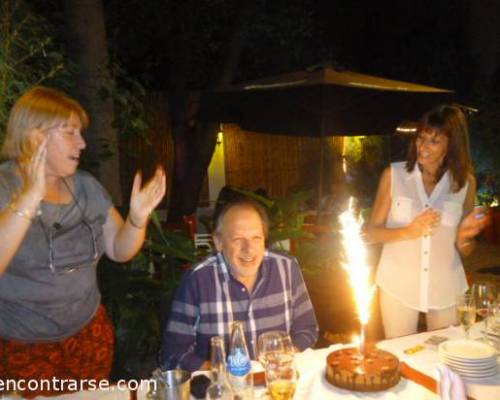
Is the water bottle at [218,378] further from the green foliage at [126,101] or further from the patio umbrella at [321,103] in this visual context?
the patio umbrella at [321,103]

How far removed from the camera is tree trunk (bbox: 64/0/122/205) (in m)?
4.66

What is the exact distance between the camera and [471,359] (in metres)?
2.13

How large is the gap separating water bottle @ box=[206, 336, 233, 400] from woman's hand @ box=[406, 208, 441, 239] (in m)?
1.60

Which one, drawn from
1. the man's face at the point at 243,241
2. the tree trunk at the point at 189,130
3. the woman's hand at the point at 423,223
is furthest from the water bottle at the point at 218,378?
the tree trunk at the point at 189,130

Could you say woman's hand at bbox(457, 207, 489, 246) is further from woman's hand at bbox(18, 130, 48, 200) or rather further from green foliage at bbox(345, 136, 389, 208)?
green foliage at bbox(345, 136, 389, 208)

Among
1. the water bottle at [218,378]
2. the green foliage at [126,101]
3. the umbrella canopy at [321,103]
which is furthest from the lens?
the umbrella canopy at [321,103]

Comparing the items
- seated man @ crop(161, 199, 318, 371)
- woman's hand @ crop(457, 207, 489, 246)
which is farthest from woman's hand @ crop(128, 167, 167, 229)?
woman's hand @ crop(457, 207, 489, 246)

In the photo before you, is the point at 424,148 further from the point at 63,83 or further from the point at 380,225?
the point at 63,83

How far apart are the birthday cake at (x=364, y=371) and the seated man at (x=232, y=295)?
2.02ft

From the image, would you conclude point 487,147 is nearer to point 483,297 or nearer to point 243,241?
point 483,297

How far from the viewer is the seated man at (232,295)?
2.61 metres

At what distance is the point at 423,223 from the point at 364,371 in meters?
1.32

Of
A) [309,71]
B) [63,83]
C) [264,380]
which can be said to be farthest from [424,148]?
[63,83]

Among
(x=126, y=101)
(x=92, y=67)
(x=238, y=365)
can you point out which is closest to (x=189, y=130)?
(x=92, y=67)
